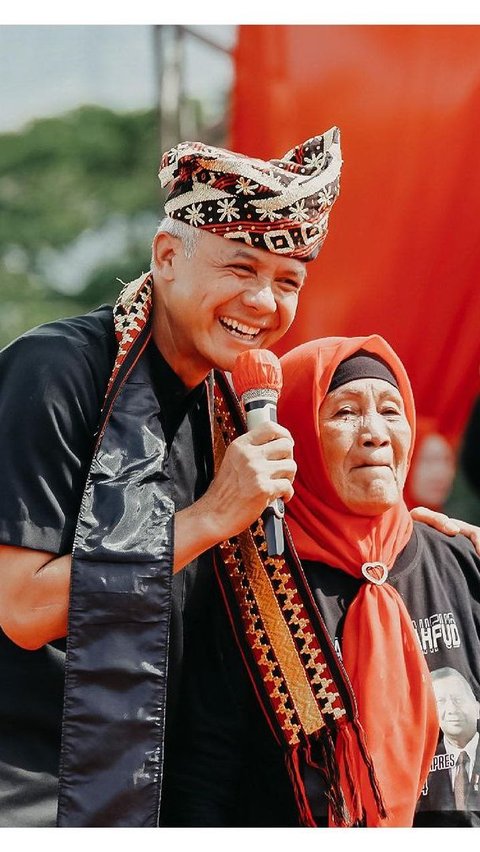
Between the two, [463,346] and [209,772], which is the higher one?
[463,346]

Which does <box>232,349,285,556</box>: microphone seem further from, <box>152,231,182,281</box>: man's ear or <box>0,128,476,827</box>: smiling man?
<box>152,231,182,281</box>: man's ear

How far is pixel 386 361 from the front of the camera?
10.3 feet

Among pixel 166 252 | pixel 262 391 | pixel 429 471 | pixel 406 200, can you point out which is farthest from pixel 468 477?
pixel 262 391

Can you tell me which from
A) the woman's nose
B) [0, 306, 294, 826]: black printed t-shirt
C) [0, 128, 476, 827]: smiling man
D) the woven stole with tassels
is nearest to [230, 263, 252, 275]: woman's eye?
→ [0, 128, 476, 827]: smiling man

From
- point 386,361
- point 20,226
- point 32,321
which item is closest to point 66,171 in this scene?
point 20,226

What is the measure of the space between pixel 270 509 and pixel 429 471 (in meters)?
3.68

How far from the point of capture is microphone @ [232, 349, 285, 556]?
8.25ft

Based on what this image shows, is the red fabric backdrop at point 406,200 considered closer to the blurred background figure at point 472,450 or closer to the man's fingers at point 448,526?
the blurred background figure at point 472,450

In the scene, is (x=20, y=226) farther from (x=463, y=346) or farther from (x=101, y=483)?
(x=101, y=483)

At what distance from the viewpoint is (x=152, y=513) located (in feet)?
8.51

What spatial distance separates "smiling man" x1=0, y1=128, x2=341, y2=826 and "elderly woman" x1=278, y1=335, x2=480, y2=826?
0.83 ft

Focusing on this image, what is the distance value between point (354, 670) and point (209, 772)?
0.44 meters

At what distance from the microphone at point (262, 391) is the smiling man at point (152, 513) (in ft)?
0.12

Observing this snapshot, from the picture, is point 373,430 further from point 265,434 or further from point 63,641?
point 63,641
